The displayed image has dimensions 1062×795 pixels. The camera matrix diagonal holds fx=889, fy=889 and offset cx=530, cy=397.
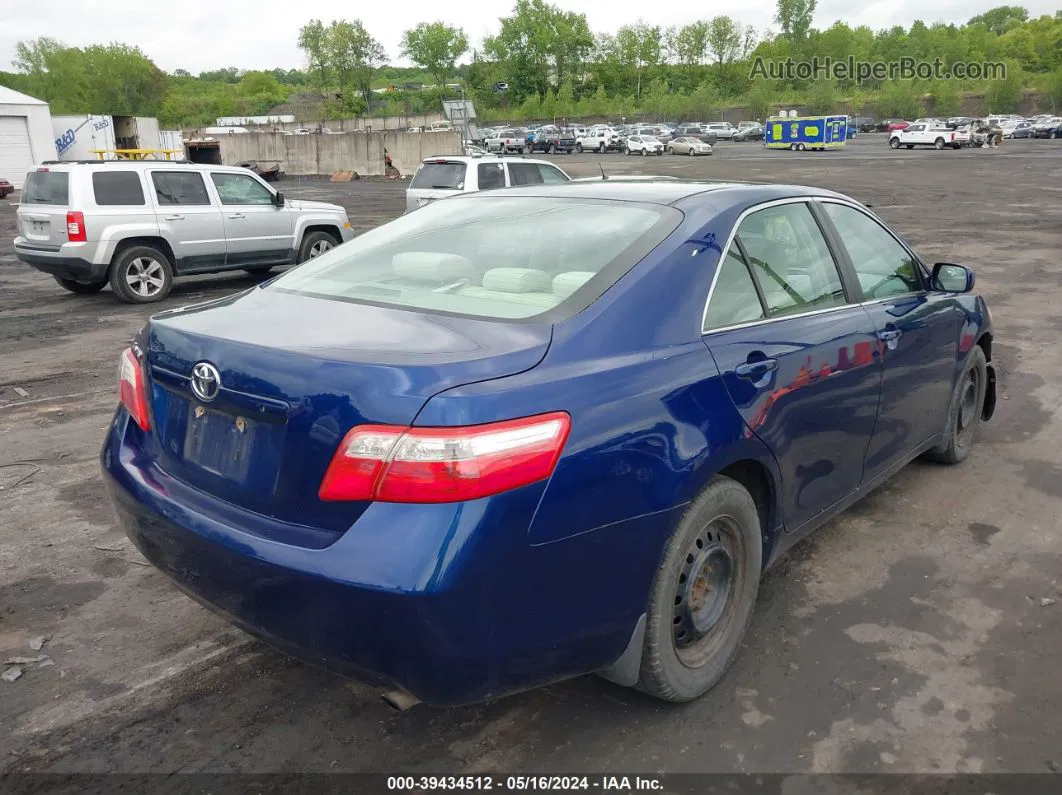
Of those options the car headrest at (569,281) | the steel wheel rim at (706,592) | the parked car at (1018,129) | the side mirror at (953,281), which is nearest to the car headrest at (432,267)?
the car headrest at (569,281)

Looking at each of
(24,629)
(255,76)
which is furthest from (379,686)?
(255,76)

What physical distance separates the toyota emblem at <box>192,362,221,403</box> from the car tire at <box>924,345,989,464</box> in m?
3.81

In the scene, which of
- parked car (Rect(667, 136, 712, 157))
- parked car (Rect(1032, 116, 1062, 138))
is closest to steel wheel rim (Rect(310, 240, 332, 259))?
parked car (Rect(667, 136, 712, 157))

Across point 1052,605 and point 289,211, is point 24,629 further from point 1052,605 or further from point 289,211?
point 289,211

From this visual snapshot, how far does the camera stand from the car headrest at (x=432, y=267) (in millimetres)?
3275

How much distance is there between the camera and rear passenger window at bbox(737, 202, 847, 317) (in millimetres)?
3322

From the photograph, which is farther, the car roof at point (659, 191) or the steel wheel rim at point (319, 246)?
the steel wheel rim at point (319, 246)

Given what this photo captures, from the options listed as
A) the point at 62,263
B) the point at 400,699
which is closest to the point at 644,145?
the point at 62,263

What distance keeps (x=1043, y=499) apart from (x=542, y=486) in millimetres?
3625

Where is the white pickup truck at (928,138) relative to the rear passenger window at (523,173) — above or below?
above

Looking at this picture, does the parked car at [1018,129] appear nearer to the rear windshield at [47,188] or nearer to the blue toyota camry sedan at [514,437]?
the rear windshield at [47,188]

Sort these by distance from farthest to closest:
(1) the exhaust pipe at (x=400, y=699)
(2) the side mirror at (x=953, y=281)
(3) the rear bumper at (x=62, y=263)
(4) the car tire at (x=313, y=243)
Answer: (4) the car tire at (x=313, y=243) < (3) the rear bumper at (x=62, y=263) < (2) the side mirror at (x=953, y=281) < (1) the exhaust pipe at (x=400, y=699)

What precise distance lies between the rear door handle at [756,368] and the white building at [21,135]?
51917mm

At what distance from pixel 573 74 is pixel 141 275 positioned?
471 ft
